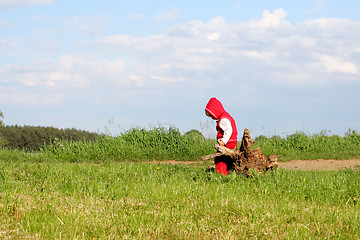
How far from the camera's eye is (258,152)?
8.80m

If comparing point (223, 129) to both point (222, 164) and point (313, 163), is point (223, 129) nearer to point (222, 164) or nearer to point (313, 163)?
point (222, 164)

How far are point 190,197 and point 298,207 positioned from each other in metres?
1.81

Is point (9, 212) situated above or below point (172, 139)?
below

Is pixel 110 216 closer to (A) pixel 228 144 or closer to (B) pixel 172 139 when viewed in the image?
(A) pixel 228 144

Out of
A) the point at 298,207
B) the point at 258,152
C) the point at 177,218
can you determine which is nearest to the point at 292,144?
the point at 258,152

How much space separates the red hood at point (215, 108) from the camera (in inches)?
356

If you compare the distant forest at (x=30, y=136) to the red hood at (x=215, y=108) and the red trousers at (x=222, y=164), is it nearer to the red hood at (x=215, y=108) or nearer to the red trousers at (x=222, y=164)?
the red hood at (x=215, y=108)

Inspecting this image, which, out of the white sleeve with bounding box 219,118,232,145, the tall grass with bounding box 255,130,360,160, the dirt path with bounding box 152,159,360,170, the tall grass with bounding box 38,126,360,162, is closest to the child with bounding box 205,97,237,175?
the white sleeve with bounding box 219,118,232,145

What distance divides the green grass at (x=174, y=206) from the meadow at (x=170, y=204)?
1 centimetres

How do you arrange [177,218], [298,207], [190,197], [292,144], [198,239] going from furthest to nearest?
[292,144] → [190,197] → [298,207] → [177,218] → [198,239]

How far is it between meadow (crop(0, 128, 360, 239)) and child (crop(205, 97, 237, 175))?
0.55 m

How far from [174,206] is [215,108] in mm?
3425

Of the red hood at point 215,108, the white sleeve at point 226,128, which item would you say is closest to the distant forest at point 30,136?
the red hood at point 215,108

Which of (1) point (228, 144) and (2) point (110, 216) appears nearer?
(2) point (110, 216)
